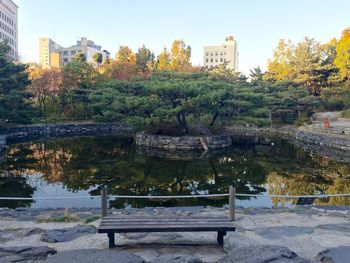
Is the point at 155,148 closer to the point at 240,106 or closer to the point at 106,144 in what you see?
the point at 106,144

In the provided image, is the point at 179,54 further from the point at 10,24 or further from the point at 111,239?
the point at 111,239

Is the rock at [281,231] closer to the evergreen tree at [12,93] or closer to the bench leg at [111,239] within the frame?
the bench leg at [111,239]

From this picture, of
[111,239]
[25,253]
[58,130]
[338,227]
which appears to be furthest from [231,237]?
[58,130]

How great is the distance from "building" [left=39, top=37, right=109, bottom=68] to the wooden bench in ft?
259

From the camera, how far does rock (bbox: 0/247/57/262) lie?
16.9ft

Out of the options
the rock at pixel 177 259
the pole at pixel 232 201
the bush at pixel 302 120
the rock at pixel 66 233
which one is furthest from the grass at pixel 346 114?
the rock at pixel 177 259

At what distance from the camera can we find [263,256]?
15.8ft

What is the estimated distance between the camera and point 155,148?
23.2m

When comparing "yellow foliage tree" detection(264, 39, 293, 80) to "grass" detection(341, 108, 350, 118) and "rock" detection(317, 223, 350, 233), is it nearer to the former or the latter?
"grass" detection(341, 108, 350, 118)

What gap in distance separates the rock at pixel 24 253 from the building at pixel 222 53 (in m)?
110

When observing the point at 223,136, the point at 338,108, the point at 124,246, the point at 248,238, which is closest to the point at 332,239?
the point at 248,238

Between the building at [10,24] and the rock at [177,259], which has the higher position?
the building at [10,24]

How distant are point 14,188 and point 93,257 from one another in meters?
9.23

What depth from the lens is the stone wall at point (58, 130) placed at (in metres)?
28.1
